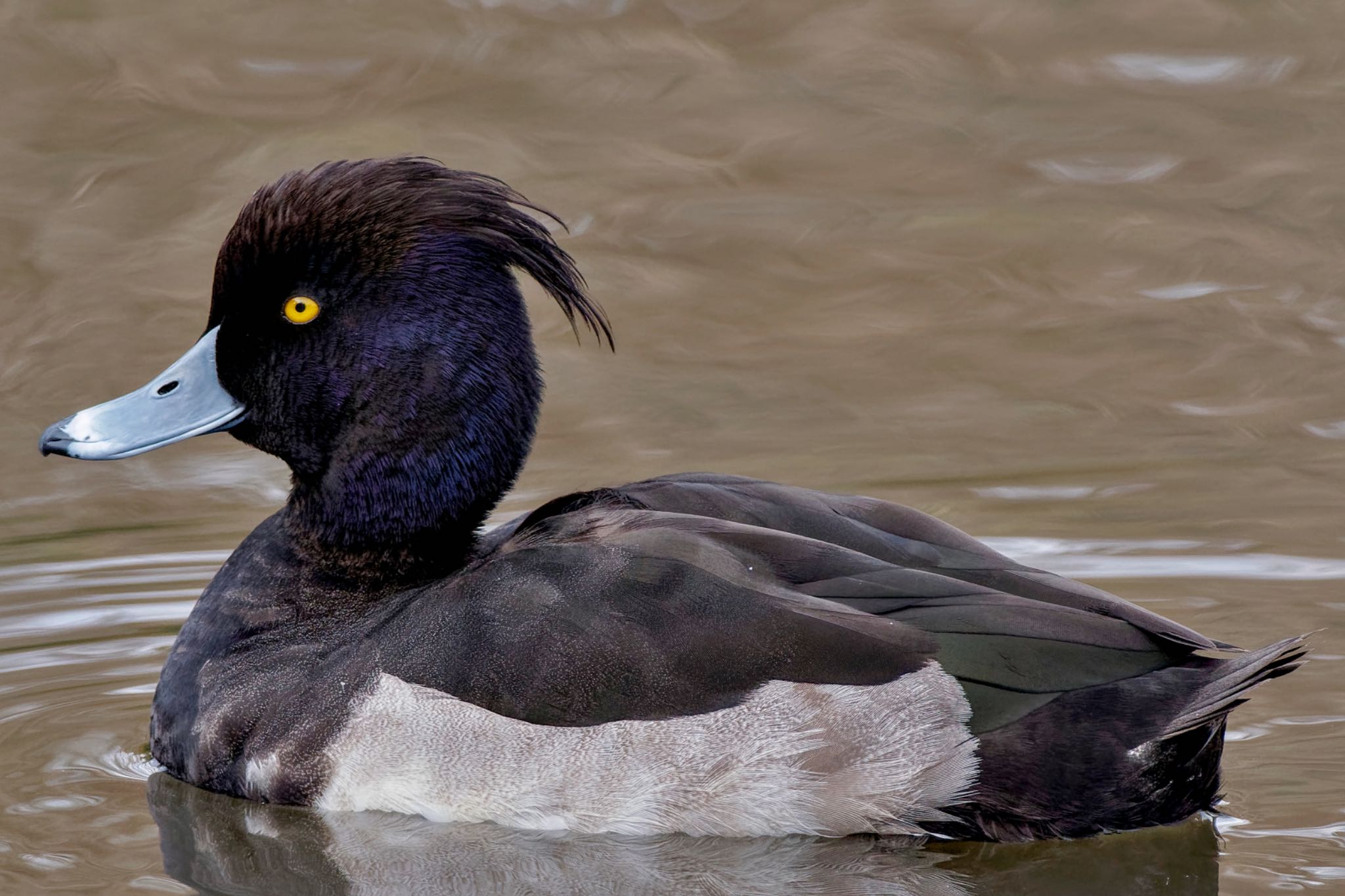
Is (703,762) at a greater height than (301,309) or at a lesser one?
lesser

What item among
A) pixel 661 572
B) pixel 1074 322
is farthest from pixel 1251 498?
pixel 661 572

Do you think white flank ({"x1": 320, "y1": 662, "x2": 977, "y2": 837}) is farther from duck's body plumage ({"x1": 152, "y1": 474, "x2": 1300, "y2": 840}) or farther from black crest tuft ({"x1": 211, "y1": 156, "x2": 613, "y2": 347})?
black crest tuft ({"x1": 211, "y1": 156, "x2": 613, "y2": 347})

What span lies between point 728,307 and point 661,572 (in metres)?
3.85

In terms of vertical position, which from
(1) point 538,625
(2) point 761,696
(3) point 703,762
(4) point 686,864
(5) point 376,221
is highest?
(5) point 376,221

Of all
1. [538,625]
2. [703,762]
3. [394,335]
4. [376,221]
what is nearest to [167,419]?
[394,335]

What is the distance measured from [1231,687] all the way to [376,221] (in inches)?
91.2

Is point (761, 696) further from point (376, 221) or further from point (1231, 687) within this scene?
point (376, 221)

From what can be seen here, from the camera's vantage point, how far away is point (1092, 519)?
21.8ft

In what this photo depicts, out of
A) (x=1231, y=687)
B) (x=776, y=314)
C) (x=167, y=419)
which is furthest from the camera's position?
(x=776, y=314)

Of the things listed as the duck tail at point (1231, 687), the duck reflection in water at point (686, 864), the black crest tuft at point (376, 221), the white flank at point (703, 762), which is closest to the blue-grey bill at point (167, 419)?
the black crest tuft at point (376, 221)

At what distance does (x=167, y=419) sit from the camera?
5.21 metres

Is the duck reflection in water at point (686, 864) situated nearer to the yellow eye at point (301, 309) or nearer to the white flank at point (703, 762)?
the white flank at point (703, 762)

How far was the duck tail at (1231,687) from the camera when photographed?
426 centimetres

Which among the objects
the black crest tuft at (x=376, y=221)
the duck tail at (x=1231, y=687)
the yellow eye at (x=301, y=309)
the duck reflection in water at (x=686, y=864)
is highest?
the black crest tuft at (x=376, y=221)
